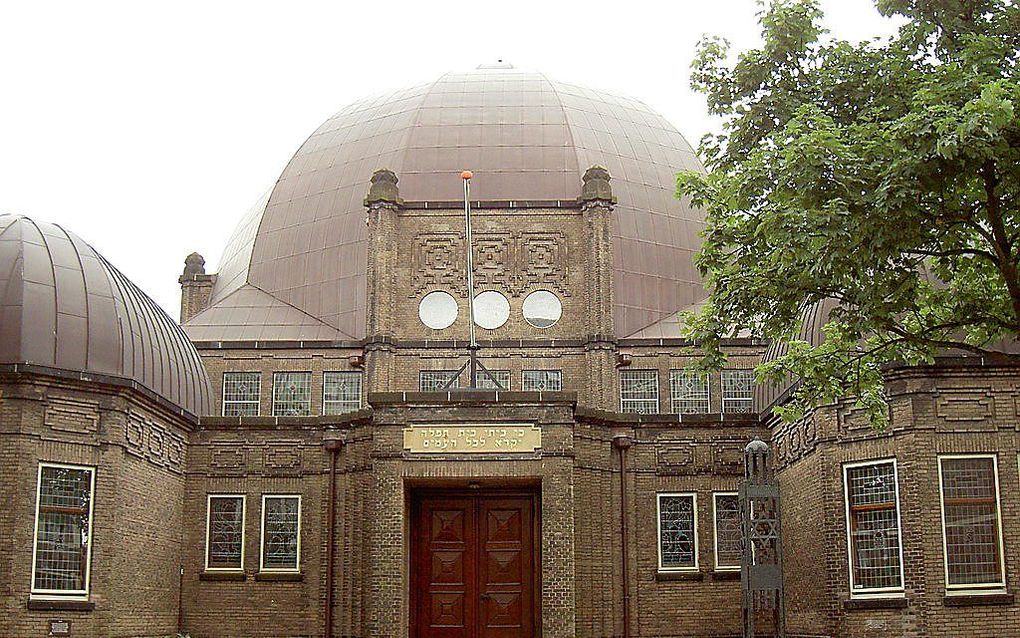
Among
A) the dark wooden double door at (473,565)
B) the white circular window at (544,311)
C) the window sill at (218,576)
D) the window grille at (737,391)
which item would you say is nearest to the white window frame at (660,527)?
the dark wooden double door at (473,565)

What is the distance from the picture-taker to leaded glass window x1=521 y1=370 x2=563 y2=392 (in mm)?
30281

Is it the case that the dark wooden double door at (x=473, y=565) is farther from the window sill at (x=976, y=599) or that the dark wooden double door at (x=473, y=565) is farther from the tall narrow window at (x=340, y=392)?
the window sill at (x=976, y=599)

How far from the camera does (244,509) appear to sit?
1046 inches

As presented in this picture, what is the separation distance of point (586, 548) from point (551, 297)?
7.16 metres

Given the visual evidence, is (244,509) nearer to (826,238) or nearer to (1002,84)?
(826,238)

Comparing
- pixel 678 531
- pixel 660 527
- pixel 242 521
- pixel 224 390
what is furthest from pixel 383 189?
pixel 678 531

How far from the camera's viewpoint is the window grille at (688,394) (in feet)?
99.5

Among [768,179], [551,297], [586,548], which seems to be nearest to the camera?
[768,179]

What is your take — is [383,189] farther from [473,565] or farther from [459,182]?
[473,565]

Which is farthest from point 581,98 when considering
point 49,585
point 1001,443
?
point 49,585

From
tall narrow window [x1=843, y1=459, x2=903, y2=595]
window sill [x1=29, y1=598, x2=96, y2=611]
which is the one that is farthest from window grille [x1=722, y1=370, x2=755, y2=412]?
window sill [x1=29, y1=598, x2=96, y2=611]

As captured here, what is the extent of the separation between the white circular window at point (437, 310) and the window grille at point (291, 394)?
122 inches

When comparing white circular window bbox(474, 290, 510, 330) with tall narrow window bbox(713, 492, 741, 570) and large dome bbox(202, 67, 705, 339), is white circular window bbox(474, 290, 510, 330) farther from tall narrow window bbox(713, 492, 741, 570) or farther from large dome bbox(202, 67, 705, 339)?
tall narrow window bbox(713, 492, 741, 570)

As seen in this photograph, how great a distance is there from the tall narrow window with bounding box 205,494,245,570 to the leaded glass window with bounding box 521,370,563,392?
7.30 m
